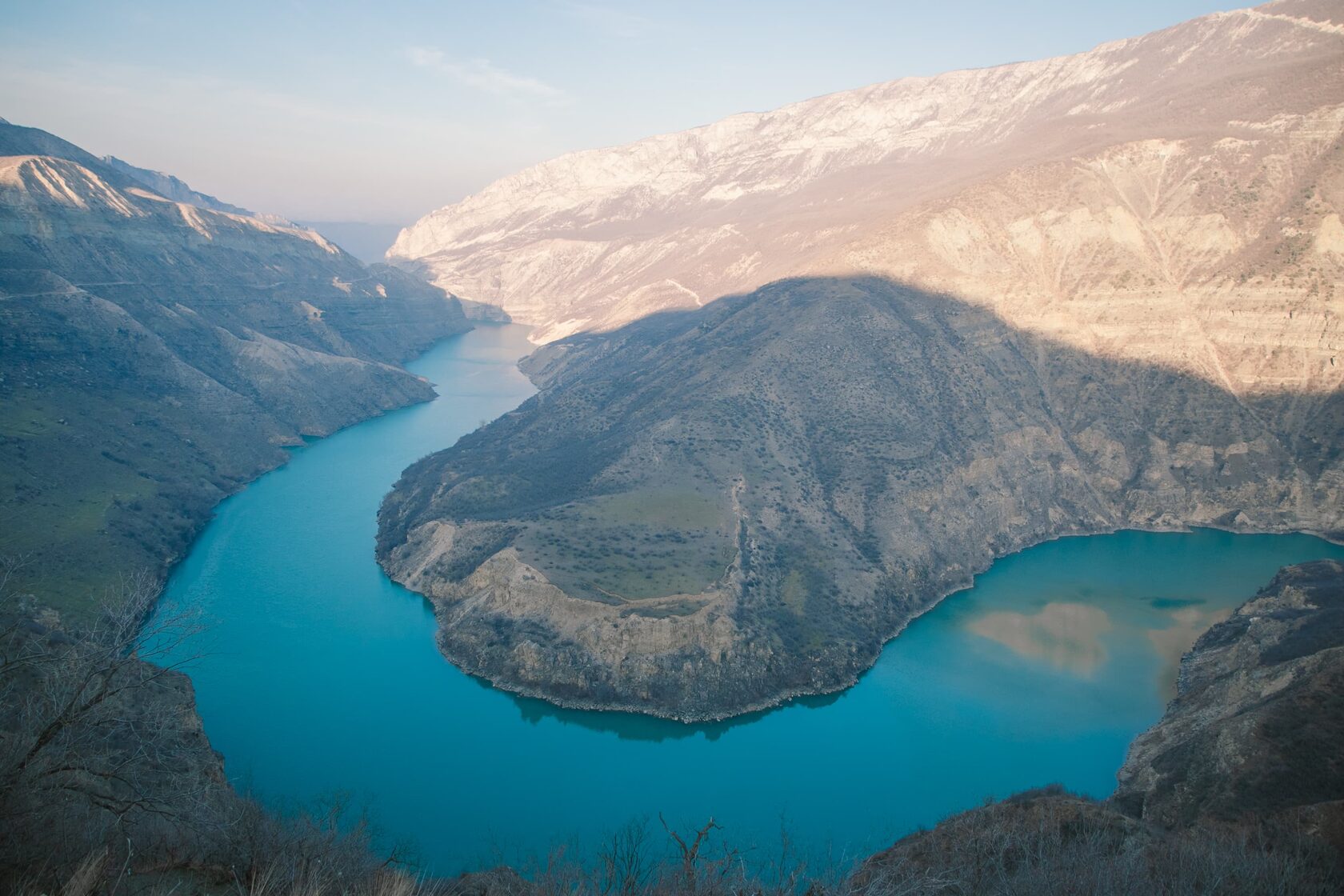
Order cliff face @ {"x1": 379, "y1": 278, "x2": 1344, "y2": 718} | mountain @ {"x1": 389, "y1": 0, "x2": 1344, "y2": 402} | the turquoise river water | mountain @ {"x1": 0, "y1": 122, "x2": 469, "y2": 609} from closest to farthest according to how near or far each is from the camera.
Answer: the turquoise river water
cliff face @ {"x1": 379, "y1": 278, "x2": 1344, "y2": 718}
mountain @ {"x1": 0, "y1": 122, "x2": 469, "y2": 609}
mountain @ {"x1": 389, "y1": 0, "x2": 1344, "y2": 402}

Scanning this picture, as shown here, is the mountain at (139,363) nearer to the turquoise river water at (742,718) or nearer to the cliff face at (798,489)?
the turquoise river water at (742,718)

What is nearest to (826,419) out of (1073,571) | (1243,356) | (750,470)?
(750,470)

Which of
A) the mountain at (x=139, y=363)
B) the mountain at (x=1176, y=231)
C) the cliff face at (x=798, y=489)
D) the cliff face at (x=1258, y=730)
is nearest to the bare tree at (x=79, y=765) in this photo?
the cliff face at (x=1258, y=730)

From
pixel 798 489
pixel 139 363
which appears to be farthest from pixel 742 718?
pixel 139 363

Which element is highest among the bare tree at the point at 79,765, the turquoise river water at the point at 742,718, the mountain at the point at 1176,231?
the mountain at the point at 1176,231

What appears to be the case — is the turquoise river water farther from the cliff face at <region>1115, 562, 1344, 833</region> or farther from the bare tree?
the bare tree

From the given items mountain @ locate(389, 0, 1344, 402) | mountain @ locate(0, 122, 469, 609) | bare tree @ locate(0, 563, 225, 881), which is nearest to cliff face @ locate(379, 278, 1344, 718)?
mountain @ locate(389, 0, 1344, 402)
